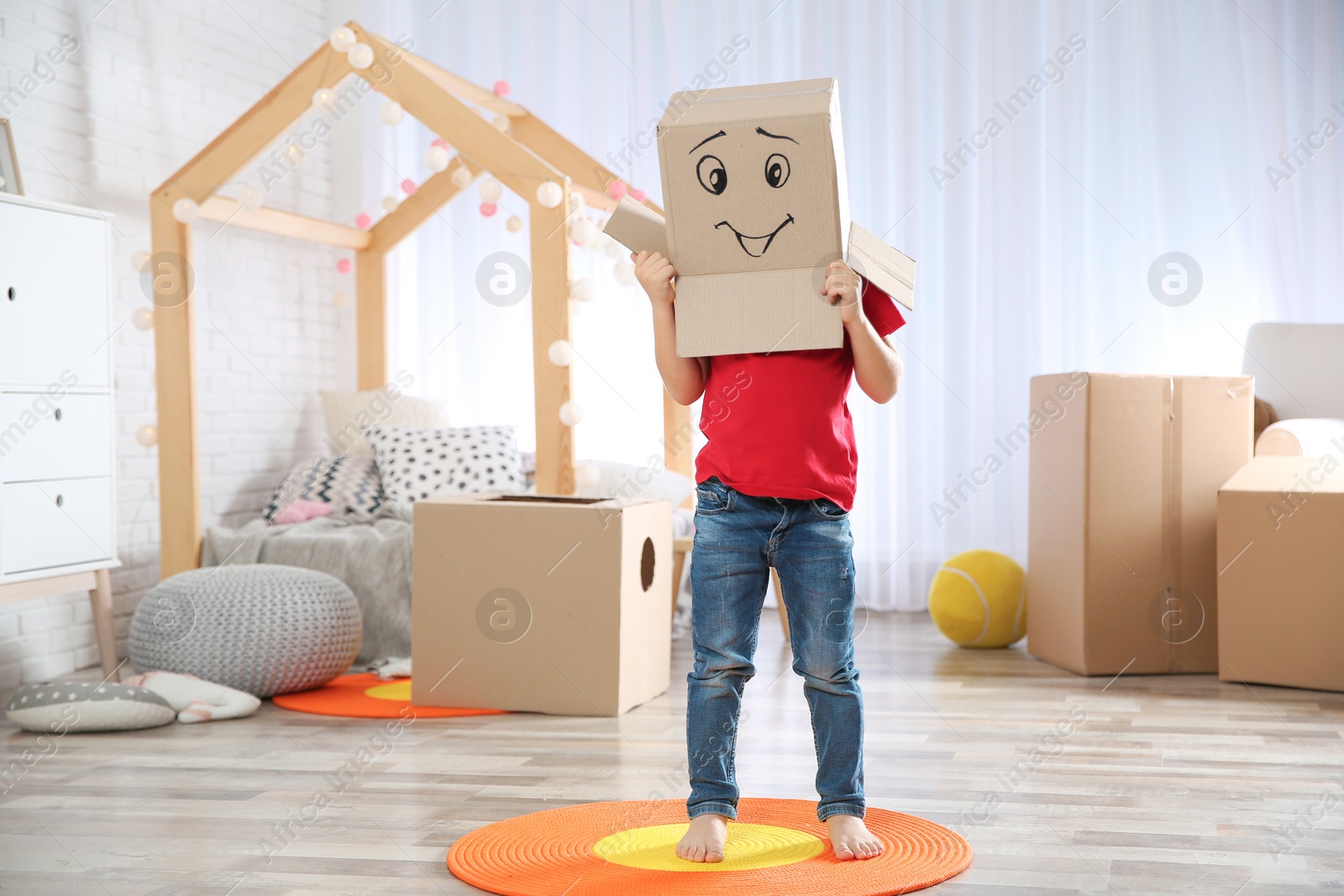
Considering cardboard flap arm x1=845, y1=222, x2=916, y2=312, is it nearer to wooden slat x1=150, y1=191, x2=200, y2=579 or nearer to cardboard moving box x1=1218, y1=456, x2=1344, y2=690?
cardboard moving box x1=1218, y1=456, x2=1344, y2=690

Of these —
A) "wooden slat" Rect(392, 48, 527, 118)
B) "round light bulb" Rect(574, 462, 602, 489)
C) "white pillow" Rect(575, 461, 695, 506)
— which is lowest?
"white pillow" Rect(575, 461, 695, 506)

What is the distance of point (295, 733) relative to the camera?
232cm

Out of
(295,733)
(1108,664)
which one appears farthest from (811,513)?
(1108,664)

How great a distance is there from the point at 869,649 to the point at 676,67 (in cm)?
192

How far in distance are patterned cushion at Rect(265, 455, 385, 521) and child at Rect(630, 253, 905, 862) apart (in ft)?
6.45

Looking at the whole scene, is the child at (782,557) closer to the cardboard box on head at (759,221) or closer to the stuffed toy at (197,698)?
the cardboard box on head at (759,221)

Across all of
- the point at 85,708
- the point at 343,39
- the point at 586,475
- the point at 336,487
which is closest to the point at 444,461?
the point at 336,487

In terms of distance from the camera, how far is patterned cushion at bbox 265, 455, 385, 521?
11.0 feet

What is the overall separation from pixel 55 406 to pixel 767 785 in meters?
1.68

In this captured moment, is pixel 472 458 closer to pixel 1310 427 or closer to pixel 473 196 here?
pixel 473 196

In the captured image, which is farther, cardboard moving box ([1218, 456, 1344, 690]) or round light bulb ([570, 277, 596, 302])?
round light bulb ([570, 277, 596, 302])

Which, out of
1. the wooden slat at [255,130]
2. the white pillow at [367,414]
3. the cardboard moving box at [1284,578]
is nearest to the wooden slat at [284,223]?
Answer: the wooden slat at [255,130]

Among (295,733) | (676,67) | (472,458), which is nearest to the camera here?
(295,733)

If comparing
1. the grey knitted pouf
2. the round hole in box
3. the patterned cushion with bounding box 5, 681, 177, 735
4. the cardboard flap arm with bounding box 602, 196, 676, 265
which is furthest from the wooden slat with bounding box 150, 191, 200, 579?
the cardboard flap arm with bounding box 602, 196, 676, 265
